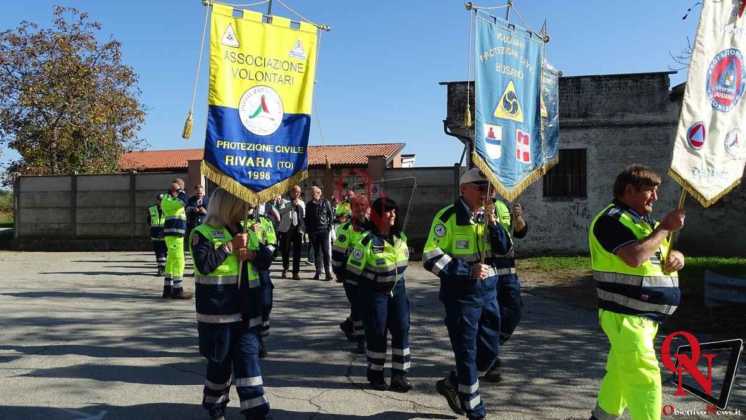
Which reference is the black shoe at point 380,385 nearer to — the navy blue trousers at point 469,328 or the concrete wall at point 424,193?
the navy blue trousers at point 469,328

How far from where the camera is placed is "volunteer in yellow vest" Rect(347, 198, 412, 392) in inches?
205

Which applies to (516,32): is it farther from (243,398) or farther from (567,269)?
(567,269)

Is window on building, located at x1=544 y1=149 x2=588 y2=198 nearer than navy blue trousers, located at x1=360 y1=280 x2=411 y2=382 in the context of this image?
No

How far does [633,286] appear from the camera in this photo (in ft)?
11.5

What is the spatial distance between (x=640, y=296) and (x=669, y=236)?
0.49m

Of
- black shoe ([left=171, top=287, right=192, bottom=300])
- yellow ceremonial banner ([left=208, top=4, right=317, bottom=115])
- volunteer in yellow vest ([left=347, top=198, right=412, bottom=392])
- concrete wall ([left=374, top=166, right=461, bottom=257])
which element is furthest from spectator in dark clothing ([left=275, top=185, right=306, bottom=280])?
yellow ceremonial banner ([left=208, top=4, right=317, bottom=115])

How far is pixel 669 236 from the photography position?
3705 millimetres

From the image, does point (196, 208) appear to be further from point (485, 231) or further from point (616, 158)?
point (616, 158)

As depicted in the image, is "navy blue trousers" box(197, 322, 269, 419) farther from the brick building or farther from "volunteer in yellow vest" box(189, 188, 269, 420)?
the brick building

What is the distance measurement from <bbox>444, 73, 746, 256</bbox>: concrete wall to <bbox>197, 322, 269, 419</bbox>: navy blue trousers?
562 inches

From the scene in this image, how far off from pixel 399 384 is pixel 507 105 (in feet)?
8.35

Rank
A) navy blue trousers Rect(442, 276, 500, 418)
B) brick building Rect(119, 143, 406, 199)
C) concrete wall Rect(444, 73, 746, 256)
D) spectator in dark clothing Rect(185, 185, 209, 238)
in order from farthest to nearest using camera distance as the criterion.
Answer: brick building Rect(119, 143, 406, 199) < concrete wall Rect(444, 73, 746, 256) < spectator in dark clothing Rect(185, 185, 209, 238) < navy blue trousers Rect(442, 276, 500, 418)

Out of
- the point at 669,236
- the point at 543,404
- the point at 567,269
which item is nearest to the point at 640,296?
the point at 669,236

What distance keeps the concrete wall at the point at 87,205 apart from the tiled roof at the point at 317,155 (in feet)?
41.6
